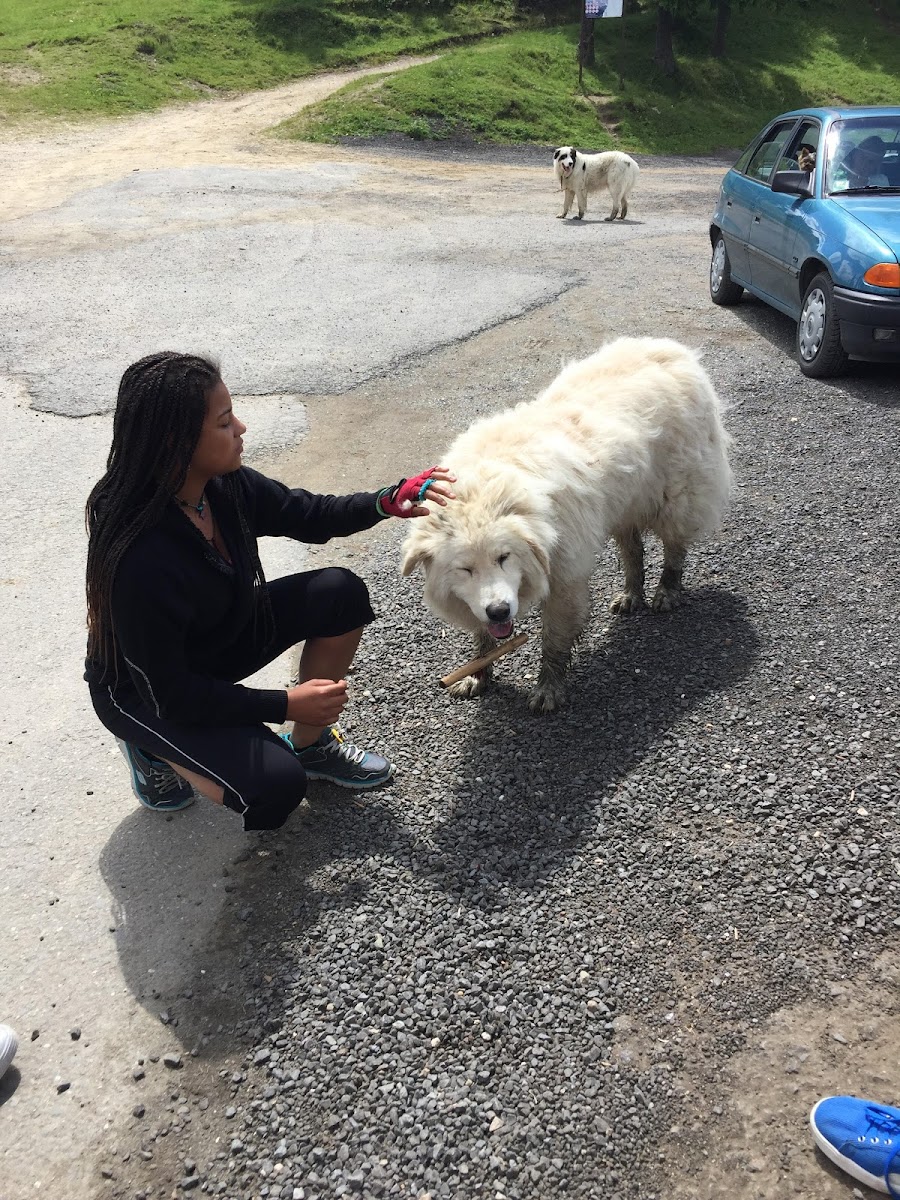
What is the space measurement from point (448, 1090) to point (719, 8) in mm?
39566

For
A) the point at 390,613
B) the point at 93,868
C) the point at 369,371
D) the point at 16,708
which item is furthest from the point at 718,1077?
the point at 369,371

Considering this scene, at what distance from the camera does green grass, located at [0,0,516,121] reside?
Answer: 2312cm

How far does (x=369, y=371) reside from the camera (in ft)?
28.1

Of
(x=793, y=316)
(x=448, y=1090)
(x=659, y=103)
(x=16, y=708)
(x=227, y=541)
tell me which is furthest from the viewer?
(x=659, y=103)

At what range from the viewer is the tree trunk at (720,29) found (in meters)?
32.7

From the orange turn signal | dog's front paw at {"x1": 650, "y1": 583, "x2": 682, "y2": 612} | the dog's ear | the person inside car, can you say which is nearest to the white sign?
the person inside car

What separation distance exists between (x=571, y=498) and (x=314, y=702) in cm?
162

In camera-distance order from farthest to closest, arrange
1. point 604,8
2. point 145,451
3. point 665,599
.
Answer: point 604,8 < point 665,599 < point 145,451

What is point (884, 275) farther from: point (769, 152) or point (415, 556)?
point (415, 556)

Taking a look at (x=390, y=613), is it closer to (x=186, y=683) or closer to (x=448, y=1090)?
(x=186, y=683)

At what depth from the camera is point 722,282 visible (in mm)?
10055

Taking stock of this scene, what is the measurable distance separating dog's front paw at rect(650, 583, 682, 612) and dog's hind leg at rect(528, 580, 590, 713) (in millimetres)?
837

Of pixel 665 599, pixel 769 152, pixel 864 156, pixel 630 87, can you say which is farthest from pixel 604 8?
pixel 665 599

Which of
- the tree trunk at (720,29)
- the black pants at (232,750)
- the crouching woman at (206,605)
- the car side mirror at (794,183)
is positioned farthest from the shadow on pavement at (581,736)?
the tree trunk at (720,29)
